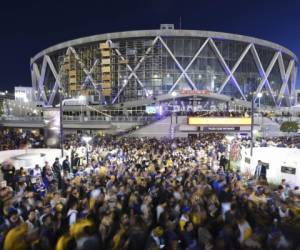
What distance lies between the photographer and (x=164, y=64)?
52.6 m

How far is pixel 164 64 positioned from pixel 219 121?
22.7 meters

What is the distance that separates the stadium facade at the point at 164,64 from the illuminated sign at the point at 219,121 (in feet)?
48.8

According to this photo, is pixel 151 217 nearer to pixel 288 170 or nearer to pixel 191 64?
pixel 288 170

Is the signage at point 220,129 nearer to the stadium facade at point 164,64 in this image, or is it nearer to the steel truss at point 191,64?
the stadium facade at point 164,64

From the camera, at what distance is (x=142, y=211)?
6.63m

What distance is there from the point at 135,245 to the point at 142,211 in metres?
1.47

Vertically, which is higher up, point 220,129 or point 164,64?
point 164,64

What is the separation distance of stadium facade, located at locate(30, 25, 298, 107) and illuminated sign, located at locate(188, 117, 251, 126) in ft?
48.8

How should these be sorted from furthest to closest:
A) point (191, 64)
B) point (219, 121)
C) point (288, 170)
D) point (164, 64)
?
point (191, 64), point (164, 64), point (219, 121), point (288, 170)

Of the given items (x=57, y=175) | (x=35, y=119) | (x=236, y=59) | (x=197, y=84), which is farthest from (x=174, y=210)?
(x=236, y=59)

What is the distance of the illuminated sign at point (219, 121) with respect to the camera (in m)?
33.1

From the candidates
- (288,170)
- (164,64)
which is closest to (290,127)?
(288,170)

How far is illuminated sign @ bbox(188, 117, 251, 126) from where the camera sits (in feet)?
109

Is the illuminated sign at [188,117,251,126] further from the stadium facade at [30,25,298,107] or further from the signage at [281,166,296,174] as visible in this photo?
the signage at [281,166,296,174]
